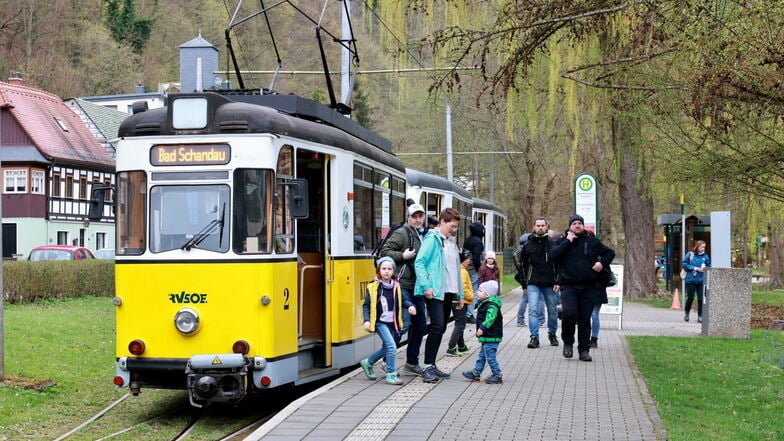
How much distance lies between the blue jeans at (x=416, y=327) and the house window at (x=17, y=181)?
155ft

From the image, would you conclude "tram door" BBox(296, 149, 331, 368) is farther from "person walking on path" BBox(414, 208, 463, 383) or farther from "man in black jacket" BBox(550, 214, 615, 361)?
"man in black jacket" BBox(550, 214, 615, 361)

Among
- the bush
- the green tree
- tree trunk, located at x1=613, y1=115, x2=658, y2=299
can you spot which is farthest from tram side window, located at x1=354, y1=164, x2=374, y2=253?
the green tree

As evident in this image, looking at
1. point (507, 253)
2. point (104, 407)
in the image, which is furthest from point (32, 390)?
point (507, 253)

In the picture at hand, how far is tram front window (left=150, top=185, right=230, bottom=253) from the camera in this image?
10672mm

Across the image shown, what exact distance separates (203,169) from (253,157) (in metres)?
0.49

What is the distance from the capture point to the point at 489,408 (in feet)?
34.3

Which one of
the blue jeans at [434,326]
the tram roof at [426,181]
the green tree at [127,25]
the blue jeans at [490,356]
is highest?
the green tree at [127,25]

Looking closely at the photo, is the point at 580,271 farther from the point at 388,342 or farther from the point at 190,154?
the point at 190,154

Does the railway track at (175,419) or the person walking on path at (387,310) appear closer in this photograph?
the railway track at (175,419)

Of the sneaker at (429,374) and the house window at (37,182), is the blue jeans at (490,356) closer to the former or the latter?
the sneaker at (429,374)

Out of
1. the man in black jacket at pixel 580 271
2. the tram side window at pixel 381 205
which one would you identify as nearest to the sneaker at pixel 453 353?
→ the man in black jacket at pixel 580 271

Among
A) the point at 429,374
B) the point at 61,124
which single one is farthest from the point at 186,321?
the point at 61,124

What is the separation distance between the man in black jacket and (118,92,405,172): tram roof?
317 centimetres

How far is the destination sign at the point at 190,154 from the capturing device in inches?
425
